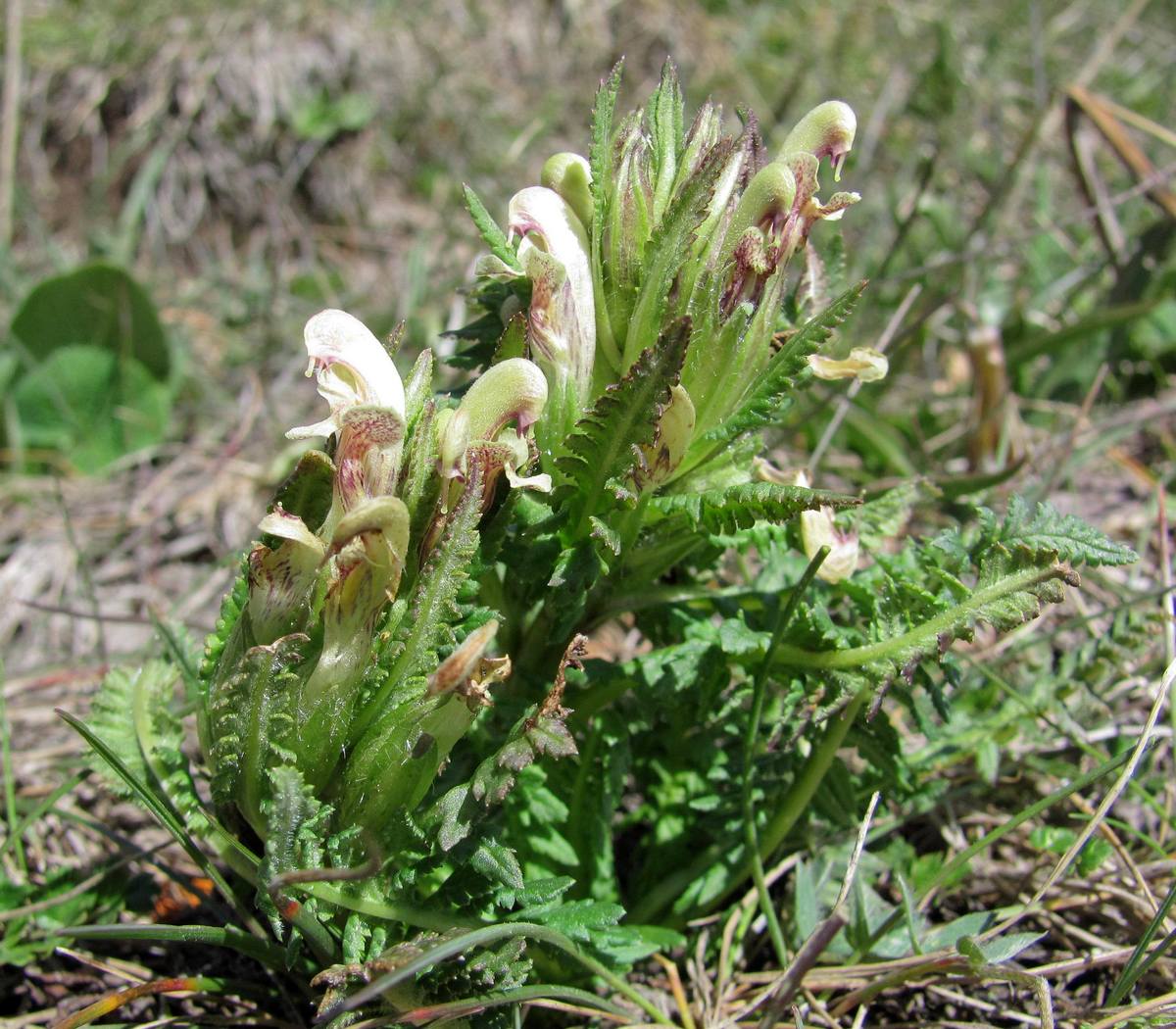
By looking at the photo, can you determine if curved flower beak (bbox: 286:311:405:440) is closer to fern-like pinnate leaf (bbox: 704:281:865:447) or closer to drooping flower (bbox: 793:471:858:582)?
fern-like pinnate leaf (bbox: 704:281:865:447)

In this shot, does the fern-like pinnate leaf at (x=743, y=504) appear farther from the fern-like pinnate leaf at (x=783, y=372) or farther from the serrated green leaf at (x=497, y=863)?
the serrated green leaf at (x=497, y=863)

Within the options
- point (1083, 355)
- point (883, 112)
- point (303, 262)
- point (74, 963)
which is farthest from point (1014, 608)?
point (883, 112)

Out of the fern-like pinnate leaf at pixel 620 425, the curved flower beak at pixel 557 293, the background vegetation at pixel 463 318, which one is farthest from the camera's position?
the background vegetation at pixel 463 318

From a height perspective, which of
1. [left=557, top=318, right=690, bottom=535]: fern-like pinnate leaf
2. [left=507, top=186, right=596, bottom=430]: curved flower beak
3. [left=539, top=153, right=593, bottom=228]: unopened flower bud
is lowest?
[left=557, top=318, right=690, bottom=535]: fern-like pinnate leaf

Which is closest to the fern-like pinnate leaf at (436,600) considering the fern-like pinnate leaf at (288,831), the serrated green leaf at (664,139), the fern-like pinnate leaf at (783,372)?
the fern-like pinnate leaf at (288,831)

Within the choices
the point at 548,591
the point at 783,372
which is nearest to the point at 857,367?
the point at 783,372

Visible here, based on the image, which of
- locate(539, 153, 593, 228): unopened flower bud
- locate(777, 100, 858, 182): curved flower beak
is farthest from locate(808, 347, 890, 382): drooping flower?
locate(539, 153, 593, 228): unopened flower bud

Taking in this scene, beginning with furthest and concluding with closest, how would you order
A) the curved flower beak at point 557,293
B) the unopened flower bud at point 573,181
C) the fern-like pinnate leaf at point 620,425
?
the unopened flower bud at point 573,181, the curved flower beak at point 557,293, the fern-like pinnate leaf at point 620,425
